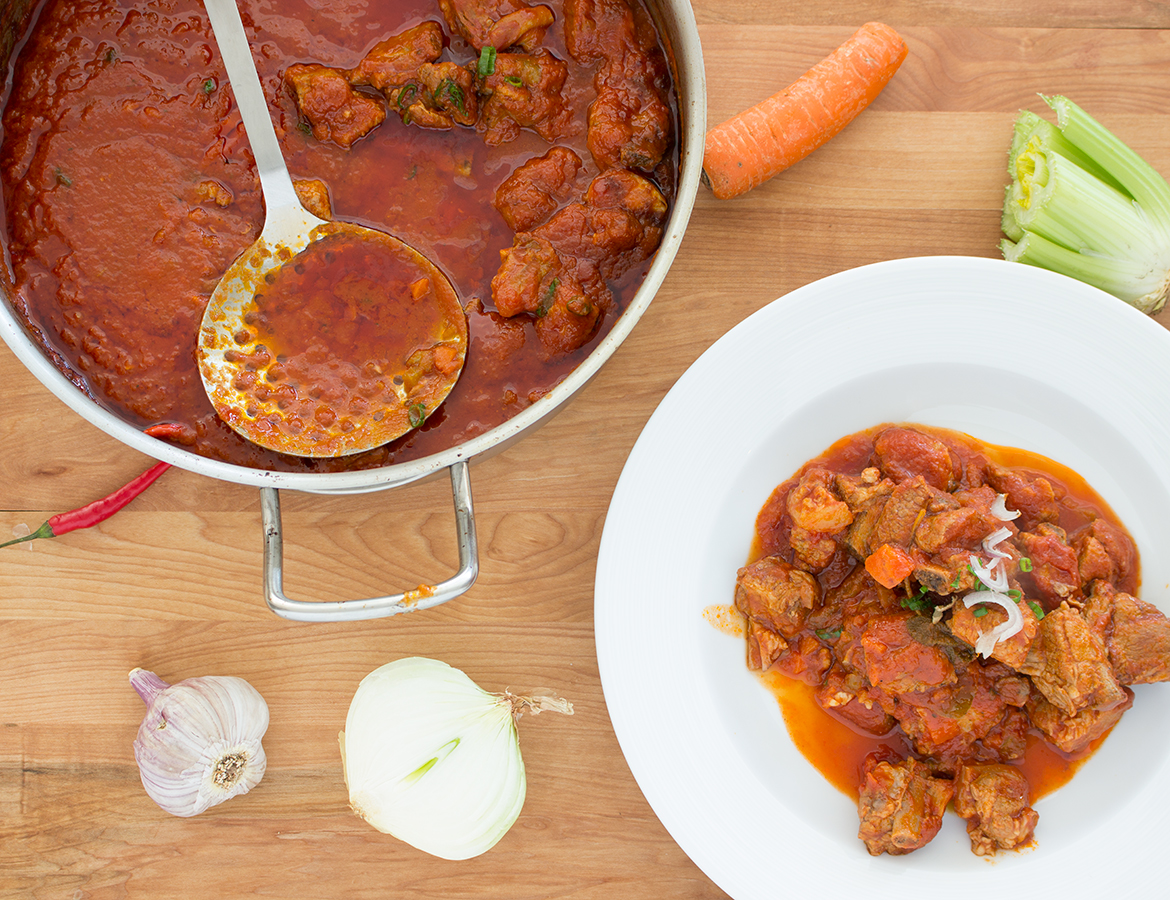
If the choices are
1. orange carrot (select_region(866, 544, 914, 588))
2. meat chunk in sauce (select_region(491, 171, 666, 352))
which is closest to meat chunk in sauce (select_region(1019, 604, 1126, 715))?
orange carrot (select_region(866, 544, 914, 588))

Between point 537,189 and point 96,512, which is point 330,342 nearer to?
point 537,189

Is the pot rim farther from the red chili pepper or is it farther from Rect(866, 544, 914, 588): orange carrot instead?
Rect(866, 544, 914, 588): orange carrot

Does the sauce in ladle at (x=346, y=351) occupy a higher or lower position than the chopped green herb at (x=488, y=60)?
lower

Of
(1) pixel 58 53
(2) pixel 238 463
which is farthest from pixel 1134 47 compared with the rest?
(1) pixel 58 53

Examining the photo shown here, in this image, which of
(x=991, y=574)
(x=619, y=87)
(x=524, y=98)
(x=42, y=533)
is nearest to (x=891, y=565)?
(x=991, y=574)

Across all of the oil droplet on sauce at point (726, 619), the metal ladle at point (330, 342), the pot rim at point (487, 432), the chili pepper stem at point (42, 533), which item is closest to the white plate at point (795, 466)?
the oil droplet on sauce at point (726, 619)

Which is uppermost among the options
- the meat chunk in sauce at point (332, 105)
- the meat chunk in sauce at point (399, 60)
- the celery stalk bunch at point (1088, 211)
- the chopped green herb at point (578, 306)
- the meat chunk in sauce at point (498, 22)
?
the meat chunk in sauce at point (498, 22)

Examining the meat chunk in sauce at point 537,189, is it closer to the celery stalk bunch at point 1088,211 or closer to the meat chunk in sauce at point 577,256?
the meat chunk in sauce at point 577,256
